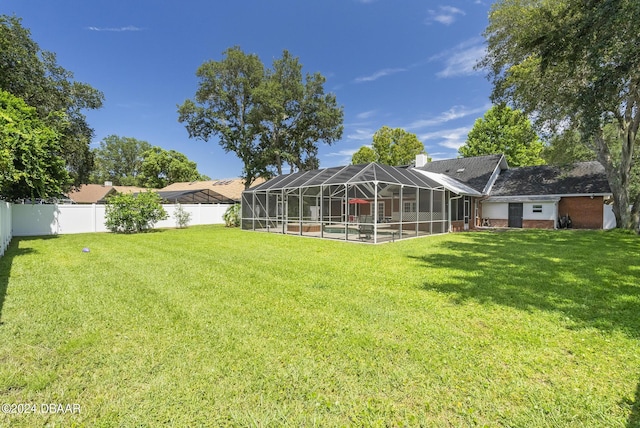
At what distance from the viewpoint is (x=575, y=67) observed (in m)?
8.49

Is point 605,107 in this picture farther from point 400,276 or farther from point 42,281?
point 42,281

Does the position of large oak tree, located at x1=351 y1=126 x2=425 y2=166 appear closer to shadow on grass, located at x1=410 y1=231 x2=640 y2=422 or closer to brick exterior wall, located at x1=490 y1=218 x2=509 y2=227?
brick exterior wall, located at x1=490 y1=218 x2=509 y2=227

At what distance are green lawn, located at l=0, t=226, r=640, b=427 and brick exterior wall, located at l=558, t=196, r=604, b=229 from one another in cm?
1464

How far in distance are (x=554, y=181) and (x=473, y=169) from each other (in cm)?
503

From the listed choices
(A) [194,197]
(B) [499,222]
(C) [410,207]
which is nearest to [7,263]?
(C) [410,207]

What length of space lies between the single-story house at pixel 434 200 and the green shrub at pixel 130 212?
4.94 m

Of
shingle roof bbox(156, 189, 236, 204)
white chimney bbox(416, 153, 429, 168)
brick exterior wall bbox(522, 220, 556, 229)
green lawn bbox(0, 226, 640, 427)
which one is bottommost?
green lawn bbox(0, 226, 640, 427)

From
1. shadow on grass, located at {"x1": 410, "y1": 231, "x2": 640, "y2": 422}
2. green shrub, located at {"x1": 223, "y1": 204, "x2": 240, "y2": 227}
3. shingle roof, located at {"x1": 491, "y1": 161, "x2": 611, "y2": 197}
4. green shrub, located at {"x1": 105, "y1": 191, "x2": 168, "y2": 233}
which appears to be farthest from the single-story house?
shadow on grass, located at {"x1": 410, "y1": 231, "x2": 640, "y2": 422}

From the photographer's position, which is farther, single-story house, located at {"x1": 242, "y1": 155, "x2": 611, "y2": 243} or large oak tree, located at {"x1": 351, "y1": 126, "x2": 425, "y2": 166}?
large oak tree, located at {"x1": 351, "y1": 126, "x2": 425, "y2": 166}

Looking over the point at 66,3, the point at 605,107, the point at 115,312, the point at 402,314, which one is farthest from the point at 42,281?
the point at 605,107

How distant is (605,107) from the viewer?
7.91m

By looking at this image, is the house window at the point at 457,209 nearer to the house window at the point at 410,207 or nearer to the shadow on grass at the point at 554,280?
the house window at the point at 410,207

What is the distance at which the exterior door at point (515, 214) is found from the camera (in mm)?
19125

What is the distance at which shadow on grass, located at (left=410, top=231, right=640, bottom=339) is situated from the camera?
417cm
